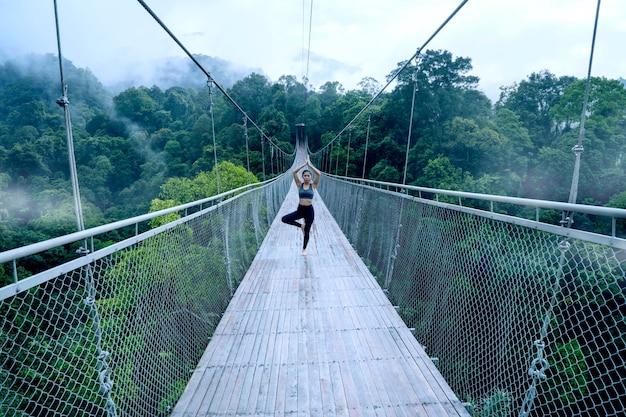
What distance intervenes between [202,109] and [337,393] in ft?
153

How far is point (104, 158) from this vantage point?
99.8ft

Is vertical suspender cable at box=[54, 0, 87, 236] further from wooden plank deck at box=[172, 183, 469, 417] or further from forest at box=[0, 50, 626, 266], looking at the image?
forest at box=[0, 50, 626, 266]

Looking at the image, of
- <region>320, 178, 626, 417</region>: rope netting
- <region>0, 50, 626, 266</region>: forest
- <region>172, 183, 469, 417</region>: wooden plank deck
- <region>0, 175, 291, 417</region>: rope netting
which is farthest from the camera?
<region>0, 50, 626, 266</region>: forest

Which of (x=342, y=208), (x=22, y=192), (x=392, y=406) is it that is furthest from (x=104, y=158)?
(x=392, y=406)

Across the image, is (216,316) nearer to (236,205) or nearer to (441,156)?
(236,205)

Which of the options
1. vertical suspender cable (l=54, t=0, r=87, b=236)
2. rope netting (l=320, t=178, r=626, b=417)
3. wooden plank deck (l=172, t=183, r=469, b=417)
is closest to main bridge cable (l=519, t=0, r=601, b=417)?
rope netting (l=320, t=178, r=626, b=417)

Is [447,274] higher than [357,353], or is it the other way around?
[447,274]

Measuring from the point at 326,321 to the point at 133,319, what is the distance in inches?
63.4

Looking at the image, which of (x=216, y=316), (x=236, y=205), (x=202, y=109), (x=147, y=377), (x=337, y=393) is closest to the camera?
(x=147, y=377)

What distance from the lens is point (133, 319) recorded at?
181cm

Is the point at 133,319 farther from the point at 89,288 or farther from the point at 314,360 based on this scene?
the point at 314,360

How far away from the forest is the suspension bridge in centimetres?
1230

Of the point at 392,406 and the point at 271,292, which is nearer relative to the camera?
the point at 392,406

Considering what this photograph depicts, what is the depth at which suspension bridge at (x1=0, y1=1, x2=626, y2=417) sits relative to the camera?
1.32 m
